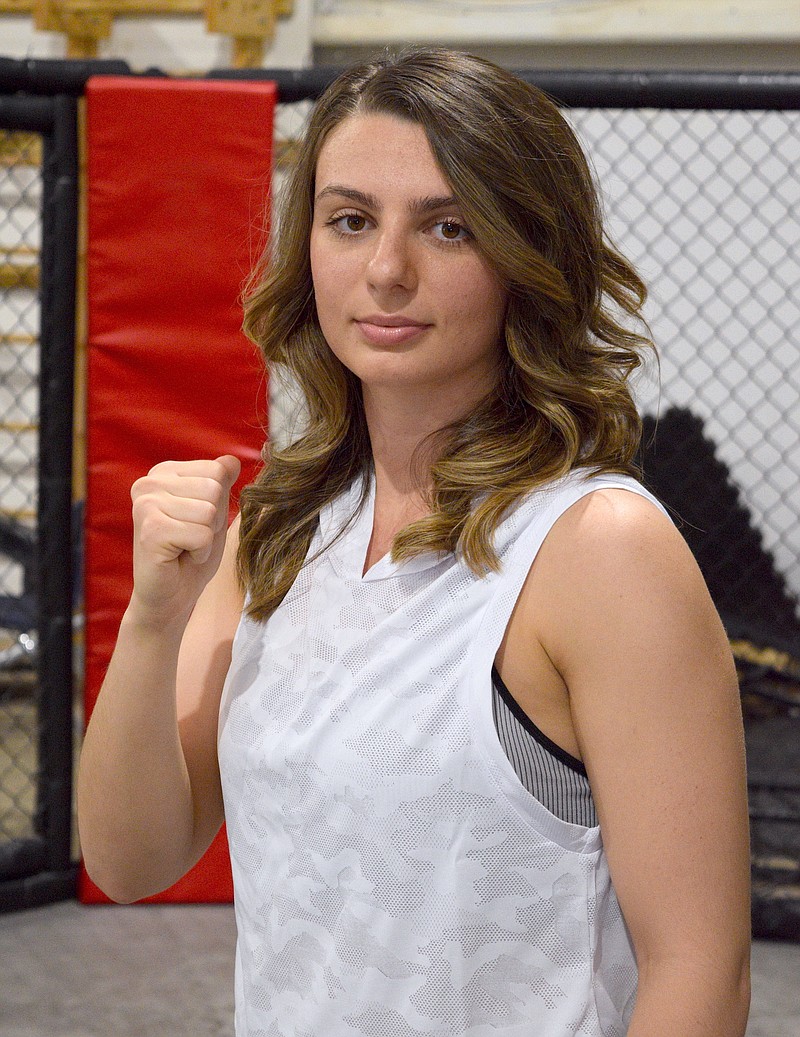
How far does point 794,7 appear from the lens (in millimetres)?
4449

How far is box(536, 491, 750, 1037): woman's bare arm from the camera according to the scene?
813 millimetres

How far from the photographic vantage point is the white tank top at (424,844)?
0.87m

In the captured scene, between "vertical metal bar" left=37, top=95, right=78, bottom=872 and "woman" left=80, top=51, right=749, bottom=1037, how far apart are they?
151 cm

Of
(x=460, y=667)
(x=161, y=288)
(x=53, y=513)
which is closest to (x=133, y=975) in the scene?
(x=53, y=513)

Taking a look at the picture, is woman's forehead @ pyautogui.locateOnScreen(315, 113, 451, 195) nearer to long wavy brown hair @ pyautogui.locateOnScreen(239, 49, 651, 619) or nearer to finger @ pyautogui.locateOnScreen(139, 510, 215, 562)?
long wavy brown hair @ pyautogui.locateOnScreen(239, 49, 651, 619)

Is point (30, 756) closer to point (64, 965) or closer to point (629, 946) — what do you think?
point (64, 965)

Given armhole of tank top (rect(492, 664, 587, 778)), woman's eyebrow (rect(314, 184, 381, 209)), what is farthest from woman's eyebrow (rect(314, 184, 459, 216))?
armhole of tank top (rect(492, 664, 587, 778))

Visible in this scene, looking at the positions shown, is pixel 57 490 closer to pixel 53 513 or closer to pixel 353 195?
pixel 53 513

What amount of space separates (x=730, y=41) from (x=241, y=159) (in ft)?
9.90

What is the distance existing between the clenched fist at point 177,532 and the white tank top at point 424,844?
0.42 feet

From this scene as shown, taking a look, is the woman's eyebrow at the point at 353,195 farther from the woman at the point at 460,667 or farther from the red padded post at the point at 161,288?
the red padded post at the point at 161,288

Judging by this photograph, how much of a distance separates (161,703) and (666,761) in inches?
17.7

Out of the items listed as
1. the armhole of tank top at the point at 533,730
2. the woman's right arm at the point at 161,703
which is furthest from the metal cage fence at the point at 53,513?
the armhole of tank top at the point at 533,730

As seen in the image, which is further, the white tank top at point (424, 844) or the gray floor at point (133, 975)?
the gray floor at point (133, 975)
